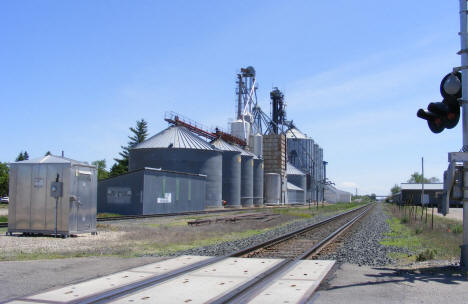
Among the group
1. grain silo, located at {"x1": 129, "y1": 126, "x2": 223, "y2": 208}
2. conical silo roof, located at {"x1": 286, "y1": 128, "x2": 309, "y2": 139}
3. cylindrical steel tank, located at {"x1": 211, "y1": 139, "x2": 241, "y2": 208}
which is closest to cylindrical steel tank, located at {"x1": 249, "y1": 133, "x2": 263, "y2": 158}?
cylindrical steel tank, located at {"x1": 211, "y1": 139, "x2": 241, "y2": 208}

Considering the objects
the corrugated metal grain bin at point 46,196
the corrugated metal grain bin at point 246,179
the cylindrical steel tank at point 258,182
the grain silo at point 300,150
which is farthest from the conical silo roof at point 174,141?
the grain silo at point 300,150

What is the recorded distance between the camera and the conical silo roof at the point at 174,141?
55497 millimetres

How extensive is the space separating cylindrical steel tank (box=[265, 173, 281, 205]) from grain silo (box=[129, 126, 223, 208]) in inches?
1050

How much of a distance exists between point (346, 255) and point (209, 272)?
17.2ft

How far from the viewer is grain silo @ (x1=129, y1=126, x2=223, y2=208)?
54594 mm

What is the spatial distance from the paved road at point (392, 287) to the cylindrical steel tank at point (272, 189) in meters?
76.1

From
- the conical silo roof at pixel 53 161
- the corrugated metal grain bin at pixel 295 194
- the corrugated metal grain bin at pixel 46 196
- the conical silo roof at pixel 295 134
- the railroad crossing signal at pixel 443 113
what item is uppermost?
the conical silo roof at pixel 295 134

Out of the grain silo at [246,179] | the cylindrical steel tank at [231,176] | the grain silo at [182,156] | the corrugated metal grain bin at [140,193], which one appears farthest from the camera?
the grain silo at [246,179]

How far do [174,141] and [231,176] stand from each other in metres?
13.9

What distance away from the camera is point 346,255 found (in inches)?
503

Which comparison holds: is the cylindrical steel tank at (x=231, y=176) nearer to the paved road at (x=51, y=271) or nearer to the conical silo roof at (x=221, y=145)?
the conical silo roof at (x=221, y=145)

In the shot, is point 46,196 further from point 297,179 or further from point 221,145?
point 297,179

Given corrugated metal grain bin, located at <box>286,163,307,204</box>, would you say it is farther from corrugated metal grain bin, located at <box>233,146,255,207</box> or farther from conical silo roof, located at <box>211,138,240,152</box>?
conical silo roof, located at <box>211,138,240,152</box>

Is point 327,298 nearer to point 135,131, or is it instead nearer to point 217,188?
point 217,188
